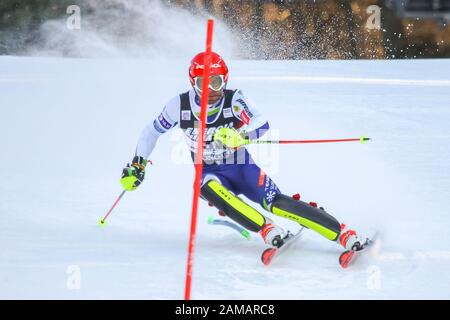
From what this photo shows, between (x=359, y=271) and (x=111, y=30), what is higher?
(x=111, y=30)

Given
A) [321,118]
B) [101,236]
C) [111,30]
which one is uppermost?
[111,30]

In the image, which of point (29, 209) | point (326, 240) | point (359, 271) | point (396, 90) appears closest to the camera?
point (359, 271)

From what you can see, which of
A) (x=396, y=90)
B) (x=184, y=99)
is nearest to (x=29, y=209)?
(x=184, y=99)

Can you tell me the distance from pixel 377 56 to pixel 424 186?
5.20 meters

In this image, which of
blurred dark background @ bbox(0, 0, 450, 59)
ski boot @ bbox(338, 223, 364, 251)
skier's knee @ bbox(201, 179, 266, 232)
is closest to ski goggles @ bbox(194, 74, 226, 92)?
skier's knee @ bbox(201, 179, 266, 232)

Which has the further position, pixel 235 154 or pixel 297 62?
pixel 297 62

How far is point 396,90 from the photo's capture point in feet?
27.6

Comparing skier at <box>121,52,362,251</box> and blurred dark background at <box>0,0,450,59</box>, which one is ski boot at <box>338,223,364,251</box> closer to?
skier at <box>121,52,362,251</box>

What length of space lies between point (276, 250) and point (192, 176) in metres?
1.76

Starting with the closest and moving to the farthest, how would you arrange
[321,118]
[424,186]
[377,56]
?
[424,186]
[321,118]
[377,56]

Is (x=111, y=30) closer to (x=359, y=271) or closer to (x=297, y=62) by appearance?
(x=297, y=62)

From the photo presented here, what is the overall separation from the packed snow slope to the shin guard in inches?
5.4

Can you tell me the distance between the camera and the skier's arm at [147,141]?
185 inches
